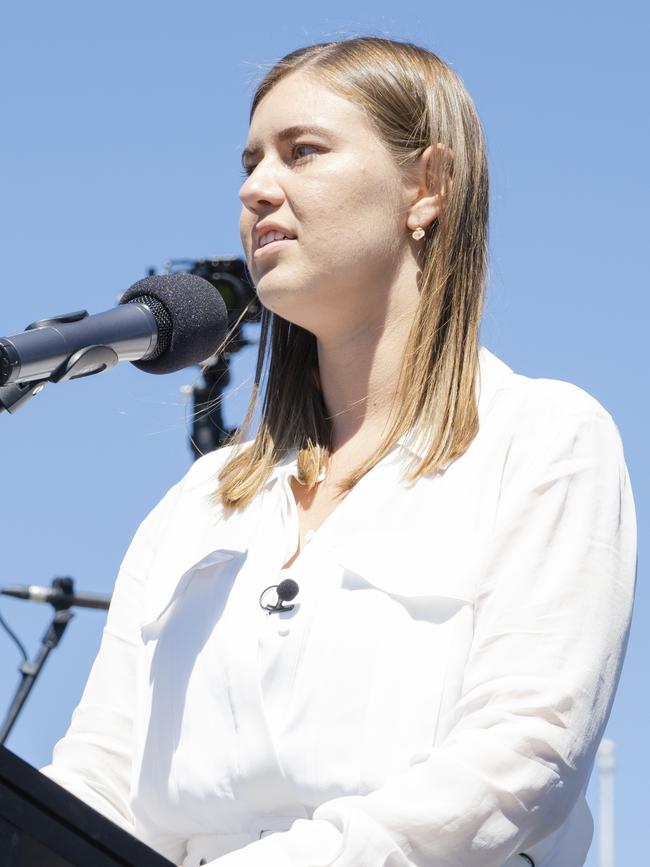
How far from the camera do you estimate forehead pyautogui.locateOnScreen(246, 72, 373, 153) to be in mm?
2916

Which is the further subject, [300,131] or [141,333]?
[300,131]

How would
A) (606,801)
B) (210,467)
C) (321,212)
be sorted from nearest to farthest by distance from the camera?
(321,212) < (210,467) < (606,801)

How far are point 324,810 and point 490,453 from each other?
0.78 metres

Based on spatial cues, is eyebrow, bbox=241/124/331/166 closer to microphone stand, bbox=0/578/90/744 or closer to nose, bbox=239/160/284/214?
nose, bbox=239/160/284/214

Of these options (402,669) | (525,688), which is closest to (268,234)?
(402,669)

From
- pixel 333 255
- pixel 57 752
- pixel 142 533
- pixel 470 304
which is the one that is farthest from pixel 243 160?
pixel 57 752

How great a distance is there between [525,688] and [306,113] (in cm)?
130

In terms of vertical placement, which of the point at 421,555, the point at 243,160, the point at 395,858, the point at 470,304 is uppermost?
the point at 243,160

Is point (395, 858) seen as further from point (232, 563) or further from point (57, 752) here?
point (57, 752)

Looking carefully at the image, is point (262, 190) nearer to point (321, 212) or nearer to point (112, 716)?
point (321, 212)

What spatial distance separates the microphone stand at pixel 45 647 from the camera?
16.8 ft

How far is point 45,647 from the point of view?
5.32 m

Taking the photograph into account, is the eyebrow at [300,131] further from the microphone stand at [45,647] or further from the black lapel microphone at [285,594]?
the microphone stand at [45,647]

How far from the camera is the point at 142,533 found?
3.21 metres
